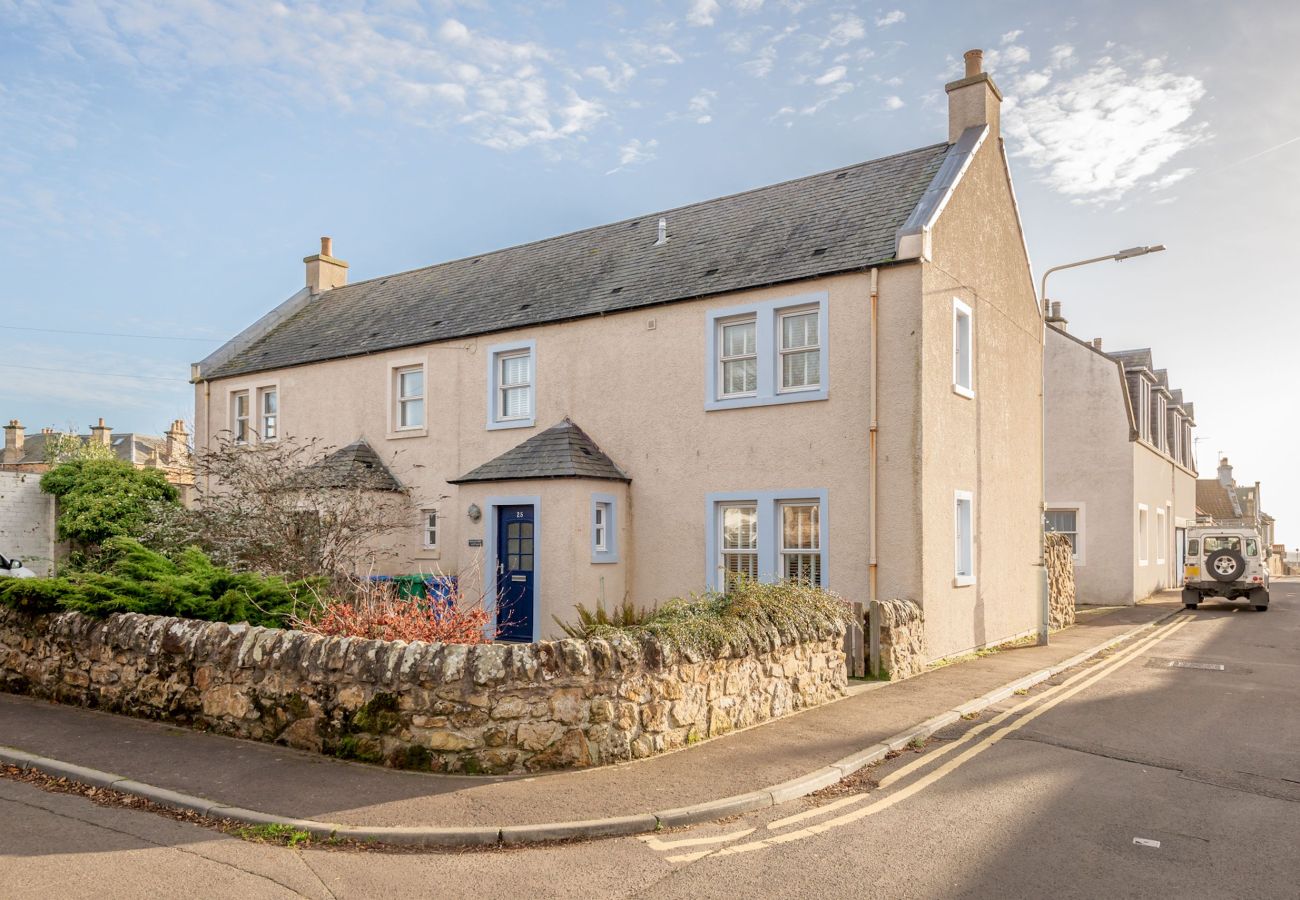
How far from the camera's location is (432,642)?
849 cm

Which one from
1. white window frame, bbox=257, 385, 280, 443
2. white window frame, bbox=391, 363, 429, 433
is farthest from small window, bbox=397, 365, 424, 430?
white window frame, bbox=257, 385, 280, 443

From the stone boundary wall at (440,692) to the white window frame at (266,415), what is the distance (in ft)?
47.1

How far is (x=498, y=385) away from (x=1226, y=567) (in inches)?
857

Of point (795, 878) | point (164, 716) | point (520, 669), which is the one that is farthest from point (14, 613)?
point (795, 878)

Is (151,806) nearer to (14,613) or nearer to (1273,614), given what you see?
(14,613)

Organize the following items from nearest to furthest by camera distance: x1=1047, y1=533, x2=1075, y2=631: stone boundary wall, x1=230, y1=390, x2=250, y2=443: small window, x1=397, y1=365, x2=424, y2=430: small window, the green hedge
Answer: the green hedge
x1=1047, y1=533, x2=1075, y2=631: stone boundary wall
x1=397, y1=365, x2=424, y2=430: small window
x1=230, y1=390, x2=250, y2=443: small window

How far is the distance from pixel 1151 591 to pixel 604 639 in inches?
1172

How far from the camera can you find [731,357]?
16.4 meters

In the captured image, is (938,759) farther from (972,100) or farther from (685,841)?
(972,100)

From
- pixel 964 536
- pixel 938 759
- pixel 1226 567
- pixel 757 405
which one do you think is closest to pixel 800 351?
pixel 757 405

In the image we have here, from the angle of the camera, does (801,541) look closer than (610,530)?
Yes

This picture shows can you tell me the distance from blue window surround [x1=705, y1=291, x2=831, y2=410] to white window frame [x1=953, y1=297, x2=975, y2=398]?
8.76 ft

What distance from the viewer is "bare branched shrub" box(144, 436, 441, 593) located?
1622 centimetres

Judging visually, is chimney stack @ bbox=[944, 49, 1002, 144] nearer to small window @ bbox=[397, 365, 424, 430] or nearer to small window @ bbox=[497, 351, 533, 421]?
small window @ bbox=[497, 351, 533, 421]
